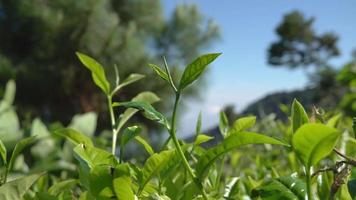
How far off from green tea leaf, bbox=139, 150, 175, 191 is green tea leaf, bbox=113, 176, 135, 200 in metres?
0.02

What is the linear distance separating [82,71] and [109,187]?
24.5ft

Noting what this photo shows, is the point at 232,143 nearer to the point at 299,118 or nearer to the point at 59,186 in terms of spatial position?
the point at 299,118

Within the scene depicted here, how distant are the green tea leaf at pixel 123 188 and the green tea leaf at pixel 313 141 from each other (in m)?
0.06

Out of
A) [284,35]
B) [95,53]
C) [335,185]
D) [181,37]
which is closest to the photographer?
[335,185]

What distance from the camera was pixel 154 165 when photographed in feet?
0.65

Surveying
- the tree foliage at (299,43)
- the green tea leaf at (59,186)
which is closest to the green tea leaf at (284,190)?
the green tea leaf at (59,186)

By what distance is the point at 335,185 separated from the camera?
17cm

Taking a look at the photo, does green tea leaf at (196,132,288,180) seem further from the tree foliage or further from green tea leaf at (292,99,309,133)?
the tree foliage

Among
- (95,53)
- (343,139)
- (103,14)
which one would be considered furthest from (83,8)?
(343,139)

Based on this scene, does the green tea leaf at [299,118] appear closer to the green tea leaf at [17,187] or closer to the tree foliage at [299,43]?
the green tea leaf at [17,187]

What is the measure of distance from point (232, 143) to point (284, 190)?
0.03 meters

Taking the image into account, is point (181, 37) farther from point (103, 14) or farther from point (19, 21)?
point (19, 21)

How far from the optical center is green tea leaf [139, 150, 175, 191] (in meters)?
0.20

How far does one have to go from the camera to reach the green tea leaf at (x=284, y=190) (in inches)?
7.4
